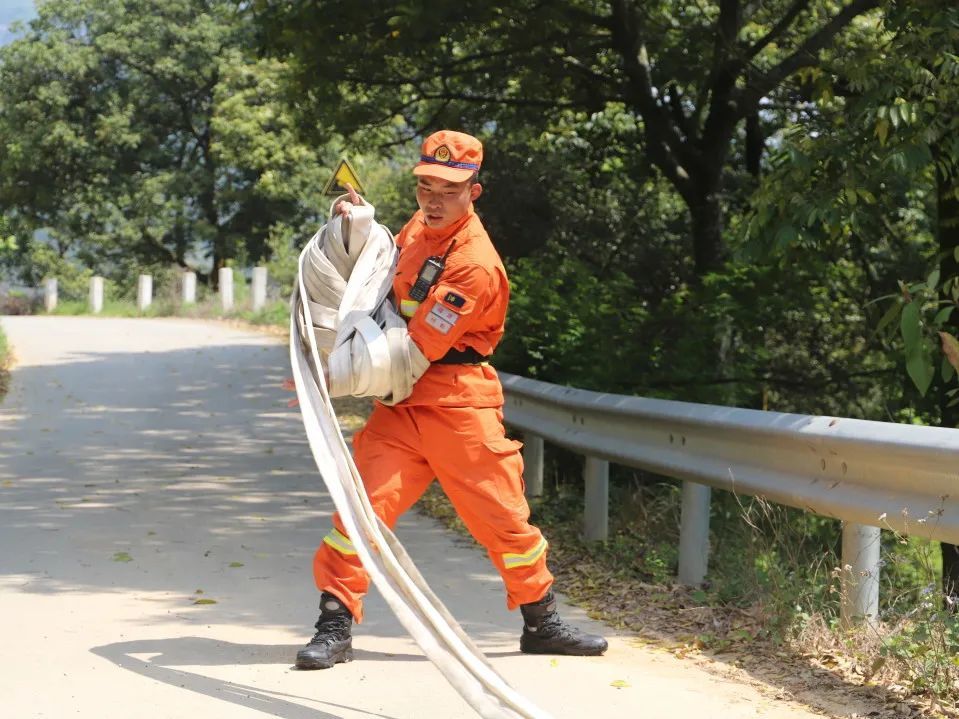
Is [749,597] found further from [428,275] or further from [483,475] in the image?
[428,275]

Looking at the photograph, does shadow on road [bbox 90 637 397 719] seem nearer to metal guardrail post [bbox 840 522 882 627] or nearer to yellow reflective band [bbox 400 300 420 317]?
yellow reflective band [bbox 400 300 420 317]

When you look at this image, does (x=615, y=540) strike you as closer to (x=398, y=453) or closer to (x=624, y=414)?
(x=624, y=414)

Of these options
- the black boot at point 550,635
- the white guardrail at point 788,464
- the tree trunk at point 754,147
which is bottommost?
the black boot at point 550,635

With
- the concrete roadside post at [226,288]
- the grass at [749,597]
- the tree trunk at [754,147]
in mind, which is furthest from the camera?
the concrete roadside post at [226,288]

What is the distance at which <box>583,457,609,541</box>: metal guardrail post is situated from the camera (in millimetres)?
8148

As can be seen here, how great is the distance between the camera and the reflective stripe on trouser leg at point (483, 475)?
220 inches

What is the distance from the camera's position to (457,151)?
561cm

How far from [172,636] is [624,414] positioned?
270cm

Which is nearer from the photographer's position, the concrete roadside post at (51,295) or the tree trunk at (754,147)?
the tree trunk at (754,147)

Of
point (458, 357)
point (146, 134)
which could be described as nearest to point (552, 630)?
point (458, 357)

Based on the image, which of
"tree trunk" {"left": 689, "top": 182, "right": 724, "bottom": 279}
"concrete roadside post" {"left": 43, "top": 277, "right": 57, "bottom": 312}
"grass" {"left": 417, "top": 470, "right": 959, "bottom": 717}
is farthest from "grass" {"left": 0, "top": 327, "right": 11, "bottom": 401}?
"concrete roadside post" {"left": 43, "top": 277, "right": 57, "bottom": 312}

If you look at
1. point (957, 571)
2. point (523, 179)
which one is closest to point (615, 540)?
point (957, 571)

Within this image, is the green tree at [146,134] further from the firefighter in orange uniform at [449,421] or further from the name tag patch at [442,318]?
the name tag patch at [442,318]

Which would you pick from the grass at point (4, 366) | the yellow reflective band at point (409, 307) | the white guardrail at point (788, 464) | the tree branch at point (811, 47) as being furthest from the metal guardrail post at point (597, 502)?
the grass at point (4, 366)
